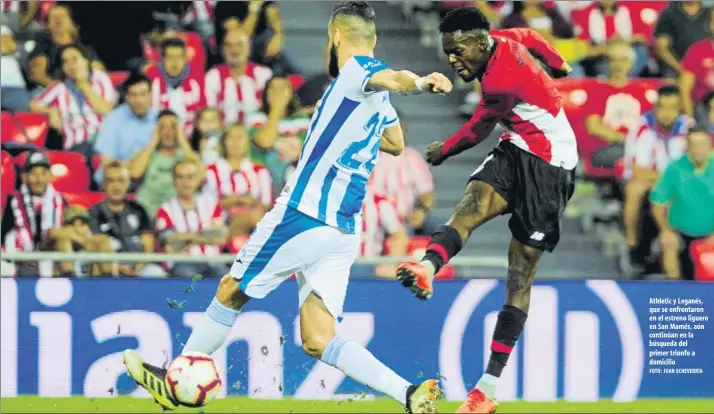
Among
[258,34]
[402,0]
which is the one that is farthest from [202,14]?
[402,0]

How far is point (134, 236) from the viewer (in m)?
8.41

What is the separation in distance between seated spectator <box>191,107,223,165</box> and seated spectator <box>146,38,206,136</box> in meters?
0.07

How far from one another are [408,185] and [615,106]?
1992 millimetres

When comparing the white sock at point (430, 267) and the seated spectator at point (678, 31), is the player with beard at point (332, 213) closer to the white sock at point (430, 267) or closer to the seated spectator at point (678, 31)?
the white sock at point (430, 267)

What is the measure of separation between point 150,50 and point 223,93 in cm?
71

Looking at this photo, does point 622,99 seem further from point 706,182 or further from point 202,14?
point 202,14

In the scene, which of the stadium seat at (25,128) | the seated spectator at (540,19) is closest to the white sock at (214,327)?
the stadium seat at (25,128)

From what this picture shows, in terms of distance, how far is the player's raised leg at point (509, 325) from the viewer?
572cm

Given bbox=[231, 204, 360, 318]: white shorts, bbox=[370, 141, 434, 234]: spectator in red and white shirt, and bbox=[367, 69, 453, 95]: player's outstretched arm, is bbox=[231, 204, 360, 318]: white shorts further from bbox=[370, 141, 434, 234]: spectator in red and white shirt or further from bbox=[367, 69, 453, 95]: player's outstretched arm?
bbox=[370, 141, 434, 234]: spectator in red and white shirt

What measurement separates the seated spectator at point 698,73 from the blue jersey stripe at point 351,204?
16.9 ft

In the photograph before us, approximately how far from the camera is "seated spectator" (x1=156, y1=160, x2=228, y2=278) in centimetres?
841

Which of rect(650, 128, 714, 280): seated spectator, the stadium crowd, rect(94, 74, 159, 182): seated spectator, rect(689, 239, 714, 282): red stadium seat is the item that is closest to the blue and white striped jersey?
the stadium crowd

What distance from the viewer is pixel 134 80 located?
29.4 ft

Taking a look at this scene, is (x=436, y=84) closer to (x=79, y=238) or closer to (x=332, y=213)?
(x=332, y=213)
